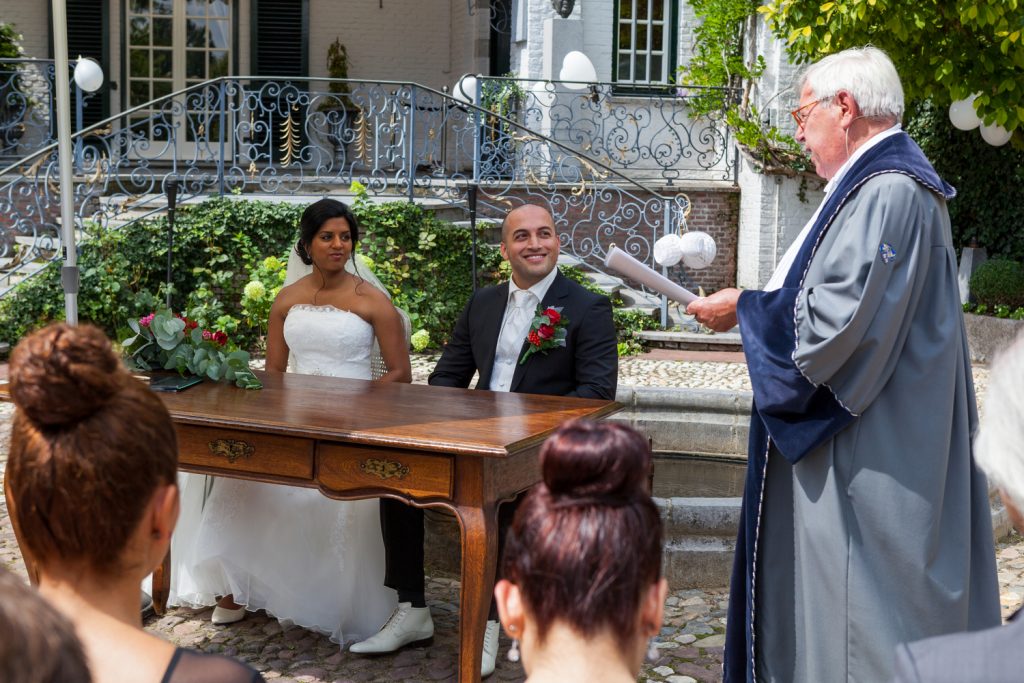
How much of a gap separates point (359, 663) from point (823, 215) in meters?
2.35

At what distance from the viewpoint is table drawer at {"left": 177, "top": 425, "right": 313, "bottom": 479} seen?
3.93 meters

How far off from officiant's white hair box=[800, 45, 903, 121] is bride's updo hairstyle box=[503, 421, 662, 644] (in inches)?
80.9

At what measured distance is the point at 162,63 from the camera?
1600cm

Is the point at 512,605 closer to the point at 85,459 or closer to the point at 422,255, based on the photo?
the point at 85,459

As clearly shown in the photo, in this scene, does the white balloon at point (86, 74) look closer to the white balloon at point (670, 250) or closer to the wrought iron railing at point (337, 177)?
the wrought iron railing at point (337, 177)

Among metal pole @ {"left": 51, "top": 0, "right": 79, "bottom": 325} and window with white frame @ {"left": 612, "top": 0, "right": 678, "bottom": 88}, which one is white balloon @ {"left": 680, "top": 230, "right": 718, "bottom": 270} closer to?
metal pole @ {"left": 51, "top": 0, "right": 79, "bottom": 325}

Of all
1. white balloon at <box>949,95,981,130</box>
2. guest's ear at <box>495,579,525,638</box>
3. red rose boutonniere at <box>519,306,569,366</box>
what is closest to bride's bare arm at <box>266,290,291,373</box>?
red rose boutonniere at <box>519,306,569,366</box>

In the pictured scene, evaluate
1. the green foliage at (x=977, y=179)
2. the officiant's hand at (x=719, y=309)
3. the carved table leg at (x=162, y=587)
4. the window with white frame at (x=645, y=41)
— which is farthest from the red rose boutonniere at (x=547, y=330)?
the window with white frame at (x=645, y=41)

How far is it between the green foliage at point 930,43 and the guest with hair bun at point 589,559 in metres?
7.97

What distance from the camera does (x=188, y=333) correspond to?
185 inches

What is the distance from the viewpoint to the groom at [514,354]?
14.9 ft

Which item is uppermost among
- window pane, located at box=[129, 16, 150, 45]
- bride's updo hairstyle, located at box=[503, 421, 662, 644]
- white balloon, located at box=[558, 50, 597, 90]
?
window pane, located at box=[129, 16, 150, 45]

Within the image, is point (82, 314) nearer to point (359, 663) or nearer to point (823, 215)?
point (359, 663)

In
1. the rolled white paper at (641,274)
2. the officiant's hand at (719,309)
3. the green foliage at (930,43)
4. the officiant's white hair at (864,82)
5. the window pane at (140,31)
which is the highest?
the window pane at (140,31)
